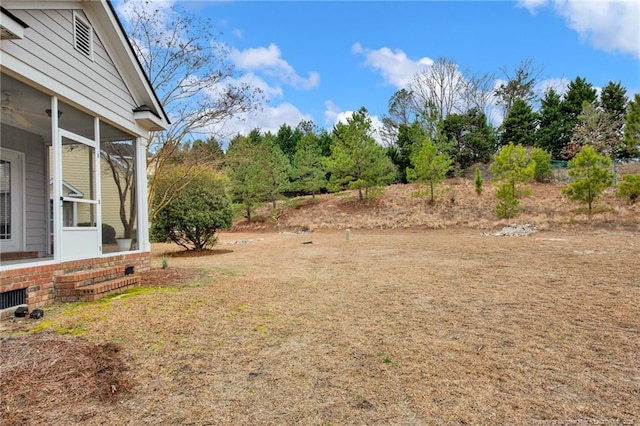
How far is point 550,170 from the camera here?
1017 inches

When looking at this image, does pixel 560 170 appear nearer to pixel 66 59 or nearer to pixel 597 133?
pixel 597 133

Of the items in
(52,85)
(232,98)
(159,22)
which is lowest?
(52,85)

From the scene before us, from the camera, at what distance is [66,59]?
195 inches

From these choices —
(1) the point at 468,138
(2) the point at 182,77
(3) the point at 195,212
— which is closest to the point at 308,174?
(1) the point at 468,138

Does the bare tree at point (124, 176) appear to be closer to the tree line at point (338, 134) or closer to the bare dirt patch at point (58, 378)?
the bare dirt patch at point (58, 378)

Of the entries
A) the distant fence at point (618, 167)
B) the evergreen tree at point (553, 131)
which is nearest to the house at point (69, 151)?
the distant fence at point (618, 167)

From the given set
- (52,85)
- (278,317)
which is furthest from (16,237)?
(278,317)

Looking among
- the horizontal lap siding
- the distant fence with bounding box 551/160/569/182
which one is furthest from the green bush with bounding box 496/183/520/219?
the horizontal lap siding

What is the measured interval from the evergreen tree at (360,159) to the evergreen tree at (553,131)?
565 inches

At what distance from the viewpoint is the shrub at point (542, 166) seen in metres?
24.2

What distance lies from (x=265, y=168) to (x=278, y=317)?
75.2ft

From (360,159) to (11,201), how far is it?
64.8 ft

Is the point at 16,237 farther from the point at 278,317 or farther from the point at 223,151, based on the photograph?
the point at 223,151

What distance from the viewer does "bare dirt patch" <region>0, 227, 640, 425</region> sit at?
227cm
